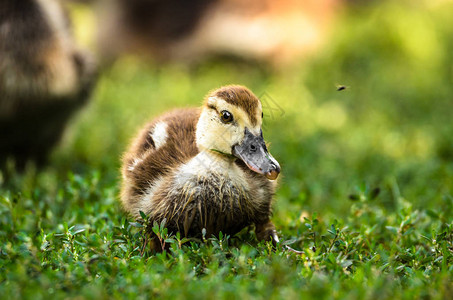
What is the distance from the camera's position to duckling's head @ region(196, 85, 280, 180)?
2775 mm

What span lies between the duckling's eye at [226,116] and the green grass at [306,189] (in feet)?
1.90

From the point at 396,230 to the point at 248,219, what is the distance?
0.86 meters

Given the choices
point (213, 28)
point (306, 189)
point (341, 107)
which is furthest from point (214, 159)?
point (213, 28)

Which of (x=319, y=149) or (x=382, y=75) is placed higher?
(x=382, y=75)

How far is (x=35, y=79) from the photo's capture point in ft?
14.6

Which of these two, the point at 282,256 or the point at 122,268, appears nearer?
the point at 122,268

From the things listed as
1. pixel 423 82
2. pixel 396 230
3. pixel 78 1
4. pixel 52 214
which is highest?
pixel 78 1

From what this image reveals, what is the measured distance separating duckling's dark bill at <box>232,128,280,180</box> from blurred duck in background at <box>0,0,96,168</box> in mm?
2338

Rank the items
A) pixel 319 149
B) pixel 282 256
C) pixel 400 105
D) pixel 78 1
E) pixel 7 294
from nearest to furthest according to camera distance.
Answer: pixel 7 294 → pixel 282 256 → pixel 319 149 → pixel 400 105 → pixel 78 1

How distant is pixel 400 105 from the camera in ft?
23.6

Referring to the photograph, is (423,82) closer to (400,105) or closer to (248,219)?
(400,105)

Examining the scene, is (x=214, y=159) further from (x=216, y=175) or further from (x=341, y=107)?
(x=341, y=107)

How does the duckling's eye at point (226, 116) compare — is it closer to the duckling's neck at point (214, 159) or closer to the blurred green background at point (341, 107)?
the duckling's neck at point (214, 159)

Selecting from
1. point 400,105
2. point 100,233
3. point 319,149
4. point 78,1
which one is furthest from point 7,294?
point 78,1
